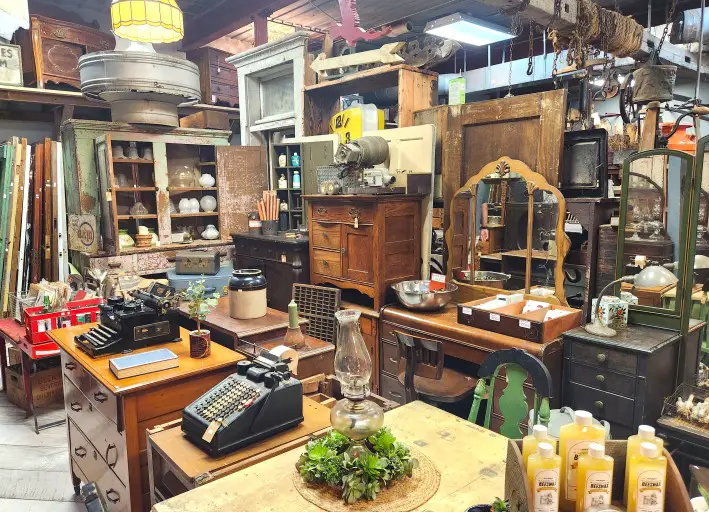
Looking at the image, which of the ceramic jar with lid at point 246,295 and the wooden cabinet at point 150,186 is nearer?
the ceramic jar with lid at point 246,295

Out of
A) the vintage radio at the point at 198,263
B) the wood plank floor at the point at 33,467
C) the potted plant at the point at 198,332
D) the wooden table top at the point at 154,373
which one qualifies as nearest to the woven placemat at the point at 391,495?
the wooden table top at the point at 154,373

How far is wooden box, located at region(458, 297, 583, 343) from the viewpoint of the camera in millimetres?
3051

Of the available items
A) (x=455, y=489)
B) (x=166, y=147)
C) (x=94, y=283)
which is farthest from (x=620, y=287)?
(x=166, y=147)

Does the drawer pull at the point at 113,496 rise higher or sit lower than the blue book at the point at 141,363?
lower

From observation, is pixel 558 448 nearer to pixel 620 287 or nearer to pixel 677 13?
pixel 620 287

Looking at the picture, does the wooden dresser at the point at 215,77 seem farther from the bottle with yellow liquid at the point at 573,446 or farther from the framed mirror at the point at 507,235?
the bottle with yellow liquid at the point at 573,446

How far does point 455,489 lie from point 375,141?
3.07 meters

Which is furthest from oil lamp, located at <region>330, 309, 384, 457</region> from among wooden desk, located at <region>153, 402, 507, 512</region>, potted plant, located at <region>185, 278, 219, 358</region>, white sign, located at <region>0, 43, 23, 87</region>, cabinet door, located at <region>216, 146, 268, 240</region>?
white sign, located at <region>0, 43, 23, 87</region>

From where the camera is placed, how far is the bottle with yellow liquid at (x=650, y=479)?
119cm

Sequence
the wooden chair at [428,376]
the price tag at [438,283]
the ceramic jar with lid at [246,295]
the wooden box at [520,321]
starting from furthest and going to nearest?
the price tag at [438,283]
the ceramic jar with lid at [246,295]
the wooden box at [520,321]
the wooden chair at [428,376]

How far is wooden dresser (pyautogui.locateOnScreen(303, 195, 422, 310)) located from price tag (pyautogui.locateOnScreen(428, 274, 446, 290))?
26 cm

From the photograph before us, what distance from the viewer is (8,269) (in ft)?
18.7

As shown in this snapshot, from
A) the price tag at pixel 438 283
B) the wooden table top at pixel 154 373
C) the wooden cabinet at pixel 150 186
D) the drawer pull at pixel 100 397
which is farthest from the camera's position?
the wooden cabinet at pixel 150 186

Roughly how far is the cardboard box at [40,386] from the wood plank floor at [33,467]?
3.3 inches
